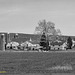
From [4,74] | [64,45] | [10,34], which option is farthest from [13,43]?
[4,74]

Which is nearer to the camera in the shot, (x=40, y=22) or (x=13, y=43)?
(x=40, y=22)

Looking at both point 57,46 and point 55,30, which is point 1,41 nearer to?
point 55,30

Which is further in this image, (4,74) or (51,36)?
(51,36)

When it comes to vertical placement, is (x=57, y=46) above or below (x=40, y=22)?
Result: below

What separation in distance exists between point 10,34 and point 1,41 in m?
43.3

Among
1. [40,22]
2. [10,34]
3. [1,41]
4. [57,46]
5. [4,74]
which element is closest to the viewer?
[4,74]

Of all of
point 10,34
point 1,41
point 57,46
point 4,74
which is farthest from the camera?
point 10,34

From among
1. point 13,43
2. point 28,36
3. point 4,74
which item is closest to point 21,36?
point 28,36

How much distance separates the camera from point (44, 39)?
397 ft

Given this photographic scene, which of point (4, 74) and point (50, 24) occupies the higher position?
point (50, 24)

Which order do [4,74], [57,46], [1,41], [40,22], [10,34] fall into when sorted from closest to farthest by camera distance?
[4,74] < [1,41] < [40,22] < [57,46] < [10,34]

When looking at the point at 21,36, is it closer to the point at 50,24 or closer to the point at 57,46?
the point at 57,46

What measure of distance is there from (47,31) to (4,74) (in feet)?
368

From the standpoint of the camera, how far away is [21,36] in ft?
535
